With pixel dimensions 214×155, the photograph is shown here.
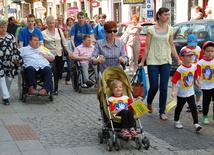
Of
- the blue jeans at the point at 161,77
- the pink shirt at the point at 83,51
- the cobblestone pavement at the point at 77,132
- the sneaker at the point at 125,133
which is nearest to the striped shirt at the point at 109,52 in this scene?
the blue jeans at the point at 161,77

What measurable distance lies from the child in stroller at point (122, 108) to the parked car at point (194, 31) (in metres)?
7.71

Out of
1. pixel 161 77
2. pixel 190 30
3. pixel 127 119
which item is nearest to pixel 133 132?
pixel 127 119

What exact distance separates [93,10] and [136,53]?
90.0ft

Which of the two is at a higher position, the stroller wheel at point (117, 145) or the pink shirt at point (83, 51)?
the pink shirt at point (83, 51)

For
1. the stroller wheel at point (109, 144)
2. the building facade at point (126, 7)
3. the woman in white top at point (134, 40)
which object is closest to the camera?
the stroller wheel at point (109, 144)

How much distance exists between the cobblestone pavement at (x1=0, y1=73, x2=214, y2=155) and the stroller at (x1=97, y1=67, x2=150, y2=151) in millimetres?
113

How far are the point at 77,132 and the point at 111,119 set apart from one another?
1.10m

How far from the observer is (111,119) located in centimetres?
695

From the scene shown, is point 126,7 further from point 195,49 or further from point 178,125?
point 178,125

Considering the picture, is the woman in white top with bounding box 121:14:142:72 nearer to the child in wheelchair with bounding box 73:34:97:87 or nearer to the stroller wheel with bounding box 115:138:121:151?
the child in wheelchair with bounding box 73:34:97:87

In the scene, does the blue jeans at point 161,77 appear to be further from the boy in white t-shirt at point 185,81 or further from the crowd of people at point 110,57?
the boy in white t-shirt at point 185,81

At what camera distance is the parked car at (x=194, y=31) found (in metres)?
14.7

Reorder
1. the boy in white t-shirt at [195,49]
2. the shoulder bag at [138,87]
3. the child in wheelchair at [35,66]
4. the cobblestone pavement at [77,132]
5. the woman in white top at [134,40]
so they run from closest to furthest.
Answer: the cobblestone pavement at [77,132] < the shoulder bag at [138,87] < the boy in white t-shirt at [195,49] < the child in wheelchair at [35,66] < the woman in white top at [134,40]

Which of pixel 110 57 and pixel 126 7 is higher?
pixel 126 7
